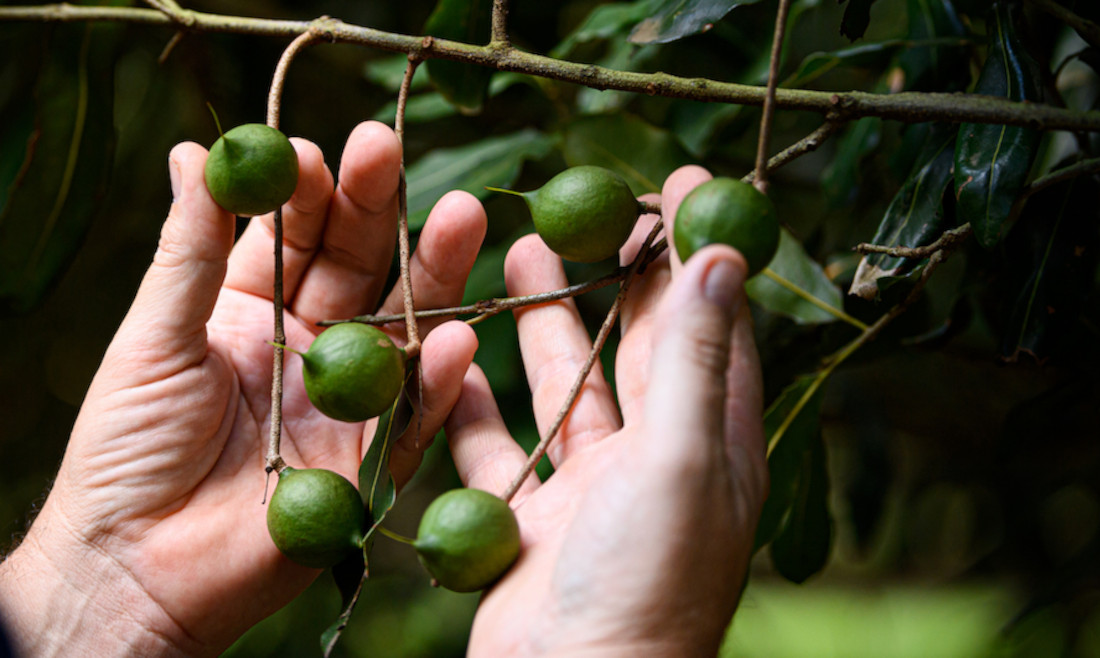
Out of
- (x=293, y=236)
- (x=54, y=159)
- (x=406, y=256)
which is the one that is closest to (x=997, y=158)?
(x=406, y=256)

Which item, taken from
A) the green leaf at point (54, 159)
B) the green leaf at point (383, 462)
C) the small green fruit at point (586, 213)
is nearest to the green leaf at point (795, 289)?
the small green fruit at point (586, 213)

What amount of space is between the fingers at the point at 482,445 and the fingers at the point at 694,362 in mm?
371

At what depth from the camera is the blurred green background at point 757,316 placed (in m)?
1.34

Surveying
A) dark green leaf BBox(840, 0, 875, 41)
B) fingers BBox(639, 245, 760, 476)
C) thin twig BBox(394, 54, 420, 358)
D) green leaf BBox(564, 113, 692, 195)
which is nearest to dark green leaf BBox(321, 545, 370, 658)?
thin twig BBox(394, 54, 420, 358)

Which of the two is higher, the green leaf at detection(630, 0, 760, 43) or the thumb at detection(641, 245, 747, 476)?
the green leaf at detection(630, 0, 760, 43)

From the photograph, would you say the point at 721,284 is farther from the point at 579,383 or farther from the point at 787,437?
the point at 787,437

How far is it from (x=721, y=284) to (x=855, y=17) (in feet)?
1.81

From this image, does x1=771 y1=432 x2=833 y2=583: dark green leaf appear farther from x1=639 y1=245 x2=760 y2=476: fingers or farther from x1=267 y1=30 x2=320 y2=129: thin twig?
x1=267 y1=30 x2=320 y2=129: thin twig

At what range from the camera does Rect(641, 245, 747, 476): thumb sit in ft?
2.06

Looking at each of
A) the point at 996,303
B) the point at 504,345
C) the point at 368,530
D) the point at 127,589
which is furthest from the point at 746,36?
the point at 127,589

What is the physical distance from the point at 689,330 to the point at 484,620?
42 centimetres

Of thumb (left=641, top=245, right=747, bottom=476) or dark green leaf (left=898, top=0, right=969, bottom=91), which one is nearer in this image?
thumb (left=641, top=245, right=747, bottom=476)

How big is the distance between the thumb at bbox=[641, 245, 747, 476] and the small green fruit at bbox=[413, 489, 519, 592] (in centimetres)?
20

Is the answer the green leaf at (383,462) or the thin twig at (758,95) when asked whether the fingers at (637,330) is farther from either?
the green leaf at (383,462)
